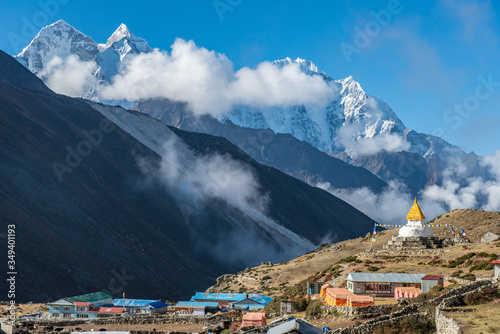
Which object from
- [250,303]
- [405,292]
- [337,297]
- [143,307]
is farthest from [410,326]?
[143,307]

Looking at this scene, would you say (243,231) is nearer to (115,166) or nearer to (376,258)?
(115,166)

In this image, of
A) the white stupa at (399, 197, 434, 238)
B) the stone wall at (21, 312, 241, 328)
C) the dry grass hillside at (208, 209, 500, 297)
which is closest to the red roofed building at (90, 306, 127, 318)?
the stone wall at (21, 312, 241, 328)

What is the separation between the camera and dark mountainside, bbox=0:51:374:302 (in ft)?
361

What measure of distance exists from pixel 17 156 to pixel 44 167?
288 inches

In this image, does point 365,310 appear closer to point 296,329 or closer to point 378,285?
point 296,329

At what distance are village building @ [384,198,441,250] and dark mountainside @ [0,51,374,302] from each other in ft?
213

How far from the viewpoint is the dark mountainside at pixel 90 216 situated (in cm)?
10994

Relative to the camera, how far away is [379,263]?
5297 cm

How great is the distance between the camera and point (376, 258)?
5584 centimetres

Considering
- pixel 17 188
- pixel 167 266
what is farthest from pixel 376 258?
pixel 17 188

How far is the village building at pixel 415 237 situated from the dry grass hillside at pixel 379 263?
3.04 meters

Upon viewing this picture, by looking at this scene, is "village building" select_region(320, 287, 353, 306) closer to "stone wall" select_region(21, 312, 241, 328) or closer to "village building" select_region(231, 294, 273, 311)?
"stone wall" select_region(21, 312, 241, 328)

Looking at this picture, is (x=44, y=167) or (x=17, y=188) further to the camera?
(x=44, y=167)

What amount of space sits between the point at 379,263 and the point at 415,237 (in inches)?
448
